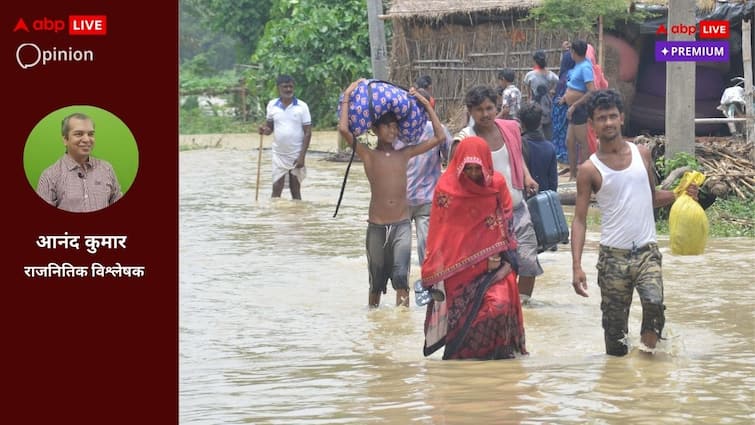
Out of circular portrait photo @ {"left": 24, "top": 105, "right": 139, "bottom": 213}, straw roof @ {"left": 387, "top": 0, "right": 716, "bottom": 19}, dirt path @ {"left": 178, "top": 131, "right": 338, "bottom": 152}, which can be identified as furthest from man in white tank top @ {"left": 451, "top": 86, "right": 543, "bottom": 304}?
dirt path @ {"left": 178, "top": 131, "right": 338, "bottom": 152}

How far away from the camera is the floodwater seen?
21.2ft

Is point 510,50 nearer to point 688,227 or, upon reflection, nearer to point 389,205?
point 688,227

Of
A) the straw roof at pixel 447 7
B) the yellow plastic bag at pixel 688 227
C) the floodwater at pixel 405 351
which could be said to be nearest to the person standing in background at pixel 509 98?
the straw roof at pixel 447 7

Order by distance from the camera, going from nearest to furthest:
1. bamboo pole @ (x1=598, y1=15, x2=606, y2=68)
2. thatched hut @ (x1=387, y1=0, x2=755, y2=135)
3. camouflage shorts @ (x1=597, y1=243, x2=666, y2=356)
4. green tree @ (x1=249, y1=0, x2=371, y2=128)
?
camouflage shorts @ (x1=597, y1=243, x2=666, y2=356) → bamboo pole @ (x1=598, y1=15, x2=606, y2=68) → thatched hut @ (x1=387, y1=0, x2=755, y2=135) → green tree @ (x1=249, y1=0, x2=371, y2=128)

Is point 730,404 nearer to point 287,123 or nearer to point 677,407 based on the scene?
point 677,407

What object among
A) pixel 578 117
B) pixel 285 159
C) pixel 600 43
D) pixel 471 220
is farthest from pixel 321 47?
pixel 471 220

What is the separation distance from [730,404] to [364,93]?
344cm

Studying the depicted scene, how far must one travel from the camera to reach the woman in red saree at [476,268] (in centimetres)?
728

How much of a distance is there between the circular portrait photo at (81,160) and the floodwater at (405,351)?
1790mm

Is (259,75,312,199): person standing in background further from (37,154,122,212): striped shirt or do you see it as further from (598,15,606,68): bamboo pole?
(37,154,122,212): striped shirt

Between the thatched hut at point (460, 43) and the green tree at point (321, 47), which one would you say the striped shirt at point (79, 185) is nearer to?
the thatched hut at point (460, 43)

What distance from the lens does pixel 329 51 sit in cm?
2748

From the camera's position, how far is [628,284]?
7195 millimetres

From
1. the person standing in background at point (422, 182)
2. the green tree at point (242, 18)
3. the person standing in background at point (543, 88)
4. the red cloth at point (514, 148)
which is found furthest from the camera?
the green tree at point (242, 18)
